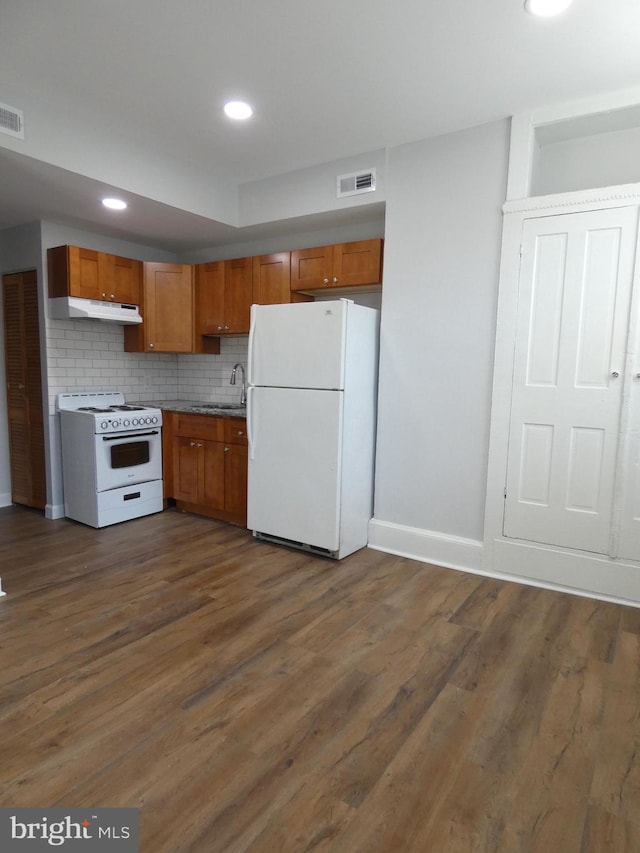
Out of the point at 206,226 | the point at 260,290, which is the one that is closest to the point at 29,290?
the point at 206,226

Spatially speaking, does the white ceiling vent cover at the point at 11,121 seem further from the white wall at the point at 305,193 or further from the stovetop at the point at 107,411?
the stovetop at the point at 107,411

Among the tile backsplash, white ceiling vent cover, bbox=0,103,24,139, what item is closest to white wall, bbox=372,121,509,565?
the tile backsplash

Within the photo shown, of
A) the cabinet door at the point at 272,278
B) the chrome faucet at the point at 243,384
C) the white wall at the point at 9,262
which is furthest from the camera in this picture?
the chrome faucet at the point at 243,384

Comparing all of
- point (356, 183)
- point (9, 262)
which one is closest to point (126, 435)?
point (9, 262)

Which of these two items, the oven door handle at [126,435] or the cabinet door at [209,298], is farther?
the cabinet door at [209,298]

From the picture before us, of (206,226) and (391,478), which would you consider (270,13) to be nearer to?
(206,226)

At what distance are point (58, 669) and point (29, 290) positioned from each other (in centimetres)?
337

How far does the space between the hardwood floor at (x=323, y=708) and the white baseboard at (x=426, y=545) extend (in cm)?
14

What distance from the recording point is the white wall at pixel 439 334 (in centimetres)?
310

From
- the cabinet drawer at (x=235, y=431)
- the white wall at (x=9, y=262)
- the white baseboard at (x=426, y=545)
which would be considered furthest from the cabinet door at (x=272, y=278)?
the white baseboard at (x=426, y=545)

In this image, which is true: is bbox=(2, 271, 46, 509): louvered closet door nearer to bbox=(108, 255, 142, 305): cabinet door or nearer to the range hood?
the range hood

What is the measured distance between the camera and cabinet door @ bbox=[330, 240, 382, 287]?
141 inches

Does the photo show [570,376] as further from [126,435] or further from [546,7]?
[126,435]

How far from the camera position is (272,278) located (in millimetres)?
4117
